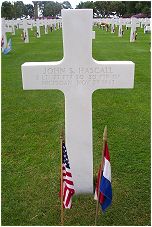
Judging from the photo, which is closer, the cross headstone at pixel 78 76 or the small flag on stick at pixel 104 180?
the small flag on stick at pixel 104 180

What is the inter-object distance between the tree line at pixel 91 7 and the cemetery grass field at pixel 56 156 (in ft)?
125

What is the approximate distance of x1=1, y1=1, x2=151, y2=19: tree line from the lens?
1971 inches

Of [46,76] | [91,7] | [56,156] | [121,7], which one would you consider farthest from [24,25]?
[121,7]

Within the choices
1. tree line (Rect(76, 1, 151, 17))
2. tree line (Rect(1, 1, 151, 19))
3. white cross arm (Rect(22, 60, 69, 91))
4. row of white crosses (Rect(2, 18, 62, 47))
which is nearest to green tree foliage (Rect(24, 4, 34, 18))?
tree line (Rect(1, 1, 151, 19))

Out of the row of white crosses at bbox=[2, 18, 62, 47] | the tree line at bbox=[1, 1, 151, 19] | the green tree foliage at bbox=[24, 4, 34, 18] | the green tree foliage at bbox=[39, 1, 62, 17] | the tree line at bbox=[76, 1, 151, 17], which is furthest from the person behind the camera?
the green tree foliage at bbox=[24, 4, 34, 18]

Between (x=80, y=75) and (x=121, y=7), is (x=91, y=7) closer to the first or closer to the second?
(x=121, y=7)

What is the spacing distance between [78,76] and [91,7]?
197ft

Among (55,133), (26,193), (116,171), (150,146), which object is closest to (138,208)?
(116,171)

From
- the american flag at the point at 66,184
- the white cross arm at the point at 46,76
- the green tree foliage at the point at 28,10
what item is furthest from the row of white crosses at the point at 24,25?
the green tree foliage at the point at 28,10

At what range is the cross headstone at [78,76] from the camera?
3.69 m

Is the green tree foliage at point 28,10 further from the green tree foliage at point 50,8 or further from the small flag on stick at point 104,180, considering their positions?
the small flag on stick at point 104,180

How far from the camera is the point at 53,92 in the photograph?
935cm

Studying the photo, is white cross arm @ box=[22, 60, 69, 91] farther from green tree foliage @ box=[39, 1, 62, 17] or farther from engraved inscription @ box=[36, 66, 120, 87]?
green tree foliage @ box=[39, 1, 62, 17]

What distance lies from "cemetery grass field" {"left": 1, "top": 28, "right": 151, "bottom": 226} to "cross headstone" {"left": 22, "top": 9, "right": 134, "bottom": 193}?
0.71 metres
